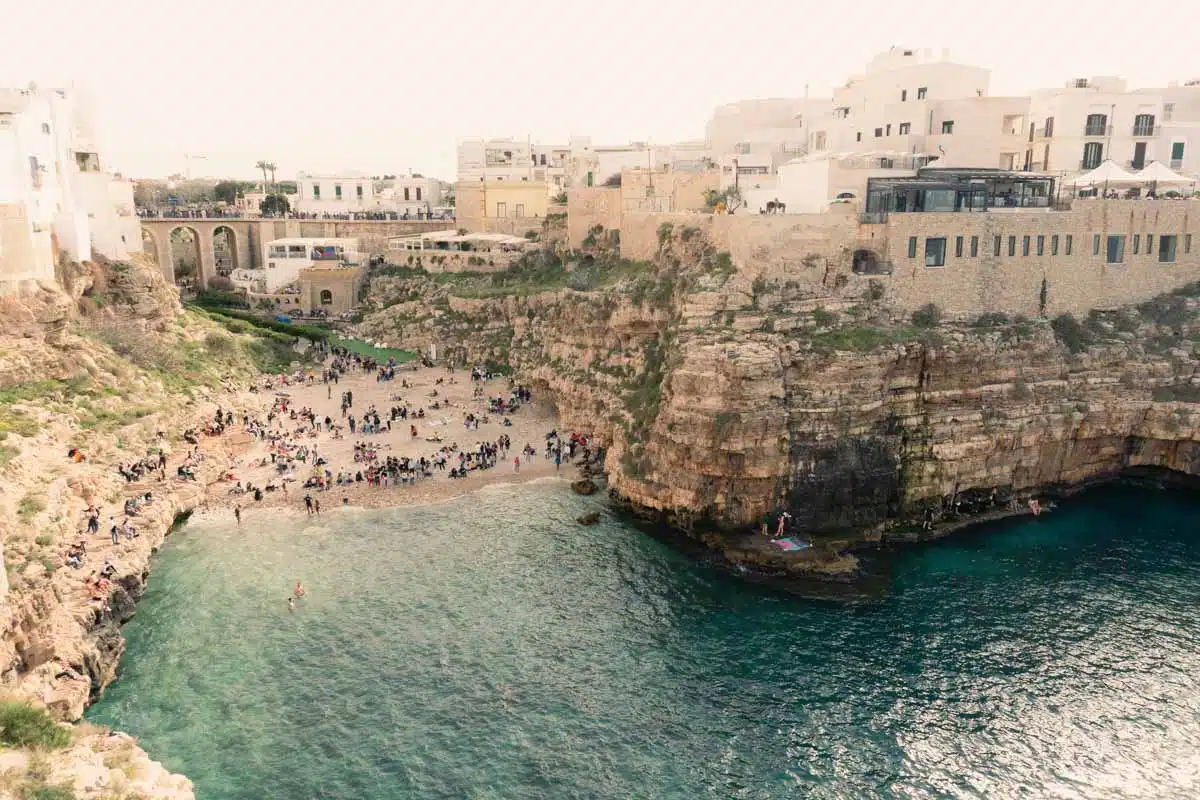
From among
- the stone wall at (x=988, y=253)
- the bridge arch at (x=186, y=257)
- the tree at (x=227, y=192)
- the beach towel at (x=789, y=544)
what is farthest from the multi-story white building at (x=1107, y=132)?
the tree at (x=227, y=192)

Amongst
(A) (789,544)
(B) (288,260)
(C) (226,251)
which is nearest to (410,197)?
(B) (288,260)

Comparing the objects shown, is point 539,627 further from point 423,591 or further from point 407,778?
point 407,778

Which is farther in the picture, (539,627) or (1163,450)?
(1163,450)

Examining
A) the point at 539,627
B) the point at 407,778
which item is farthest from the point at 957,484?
the point at 407,778

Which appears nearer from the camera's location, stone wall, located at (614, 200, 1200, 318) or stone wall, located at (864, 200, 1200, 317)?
stone wall, located at (614, 200, 1200, 318)

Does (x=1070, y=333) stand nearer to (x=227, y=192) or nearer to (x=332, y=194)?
(x=332, y=194)

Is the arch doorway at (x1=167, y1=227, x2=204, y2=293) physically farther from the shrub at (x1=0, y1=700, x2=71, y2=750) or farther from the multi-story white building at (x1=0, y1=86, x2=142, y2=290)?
the shrub at (x1=0, y1=700, x2=71, y2=750)

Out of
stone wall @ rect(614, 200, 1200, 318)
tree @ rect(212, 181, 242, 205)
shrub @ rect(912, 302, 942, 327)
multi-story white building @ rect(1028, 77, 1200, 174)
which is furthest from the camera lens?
tree @ rect(212, 181, 242, 205)

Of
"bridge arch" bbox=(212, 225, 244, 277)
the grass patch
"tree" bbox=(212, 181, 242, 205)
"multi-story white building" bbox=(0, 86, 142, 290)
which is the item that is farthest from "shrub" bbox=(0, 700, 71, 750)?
"tree" bbox=(212, 181, 242, 205)
